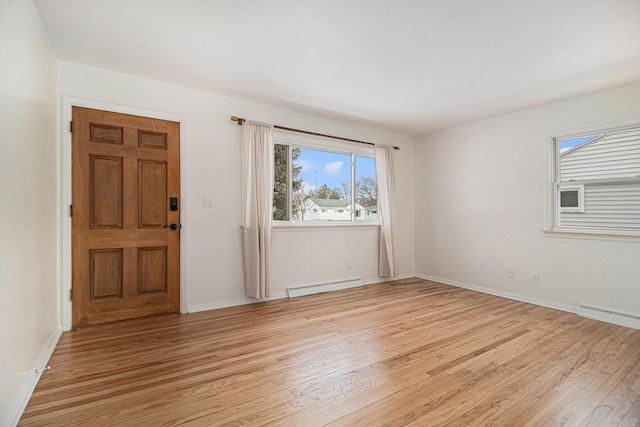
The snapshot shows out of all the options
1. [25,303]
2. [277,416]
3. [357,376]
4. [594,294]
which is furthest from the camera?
[594,294]

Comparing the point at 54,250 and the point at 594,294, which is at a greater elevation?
the point at 54,250

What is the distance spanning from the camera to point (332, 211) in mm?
4602

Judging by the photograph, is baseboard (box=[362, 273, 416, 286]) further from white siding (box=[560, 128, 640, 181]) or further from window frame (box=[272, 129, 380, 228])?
white siding (box=[560, 128, 640, 181])

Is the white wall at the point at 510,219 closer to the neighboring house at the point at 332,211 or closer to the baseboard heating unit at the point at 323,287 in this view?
the neighboring house at the point at 332,211

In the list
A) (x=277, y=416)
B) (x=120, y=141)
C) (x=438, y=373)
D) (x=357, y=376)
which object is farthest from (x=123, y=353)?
(x=438, y=373)

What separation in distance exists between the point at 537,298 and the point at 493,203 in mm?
1339

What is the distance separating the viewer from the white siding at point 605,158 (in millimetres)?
3262

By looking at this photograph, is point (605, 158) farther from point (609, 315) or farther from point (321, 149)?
point (321, 149)

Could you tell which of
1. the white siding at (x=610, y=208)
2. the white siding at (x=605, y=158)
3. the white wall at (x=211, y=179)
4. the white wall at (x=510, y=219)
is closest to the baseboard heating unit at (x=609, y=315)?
the white wall at (x=510, y=219)

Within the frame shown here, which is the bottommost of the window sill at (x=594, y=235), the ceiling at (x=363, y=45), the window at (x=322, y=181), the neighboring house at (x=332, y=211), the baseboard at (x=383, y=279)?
the baseboard at (x=383, y=279)

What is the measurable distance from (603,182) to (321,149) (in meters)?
3.35

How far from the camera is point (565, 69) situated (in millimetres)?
2900

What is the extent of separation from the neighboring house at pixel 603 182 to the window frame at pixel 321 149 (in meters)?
2.48

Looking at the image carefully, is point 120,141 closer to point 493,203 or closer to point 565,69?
point 565,69
